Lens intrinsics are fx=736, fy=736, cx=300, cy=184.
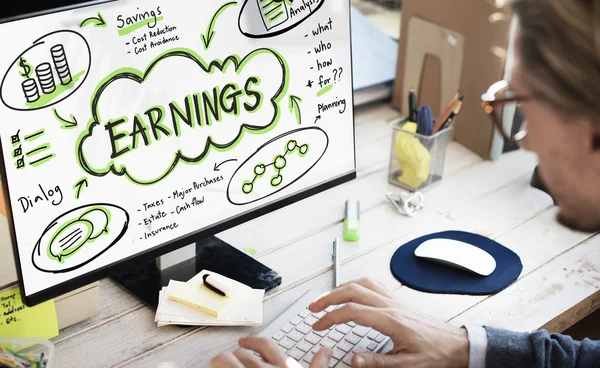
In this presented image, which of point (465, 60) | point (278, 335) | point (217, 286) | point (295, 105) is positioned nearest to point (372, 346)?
point (278, 335)

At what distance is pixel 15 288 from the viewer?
37.2 inches

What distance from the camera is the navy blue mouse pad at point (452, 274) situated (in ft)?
3.67

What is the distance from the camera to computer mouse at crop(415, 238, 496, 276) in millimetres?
1149

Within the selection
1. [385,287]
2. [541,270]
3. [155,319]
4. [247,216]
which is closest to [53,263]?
[155,319]

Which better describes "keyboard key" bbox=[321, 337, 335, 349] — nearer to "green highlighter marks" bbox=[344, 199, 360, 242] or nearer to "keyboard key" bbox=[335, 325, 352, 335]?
"keyboard key" bbox=[335, 325, 352, 335]

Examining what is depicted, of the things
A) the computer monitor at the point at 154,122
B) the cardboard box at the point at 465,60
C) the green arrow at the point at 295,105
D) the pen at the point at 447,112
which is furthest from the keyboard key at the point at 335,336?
the cardboard box at the point at 465,60

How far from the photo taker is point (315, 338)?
0.98 m

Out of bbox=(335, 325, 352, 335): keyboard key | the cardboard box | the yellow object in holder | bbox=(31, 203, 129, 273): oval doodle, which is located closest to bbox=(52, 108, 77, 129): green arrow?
bbox=(31, 203, 129, 273): oval doodle

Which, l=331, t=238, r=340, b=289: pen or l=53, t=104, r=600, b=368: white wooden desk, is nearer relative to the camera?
l=53, t=104, r=600, b=368: white wooden desk

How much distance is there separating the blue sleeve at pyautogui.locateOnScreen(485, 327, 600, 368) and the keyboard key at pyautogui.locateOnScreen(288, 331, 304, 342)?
246 millimetres

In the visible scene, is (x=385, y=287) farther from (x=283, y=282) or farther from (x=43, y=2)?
(x=43, y=2)

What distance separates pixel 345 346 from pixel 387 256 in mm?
260

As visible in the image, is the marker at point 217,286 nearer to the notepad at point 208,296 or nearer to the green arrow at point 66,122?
the notepad at point 208,296

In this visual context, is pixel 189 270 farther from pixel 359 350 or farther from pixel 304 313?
pixel 359 350
